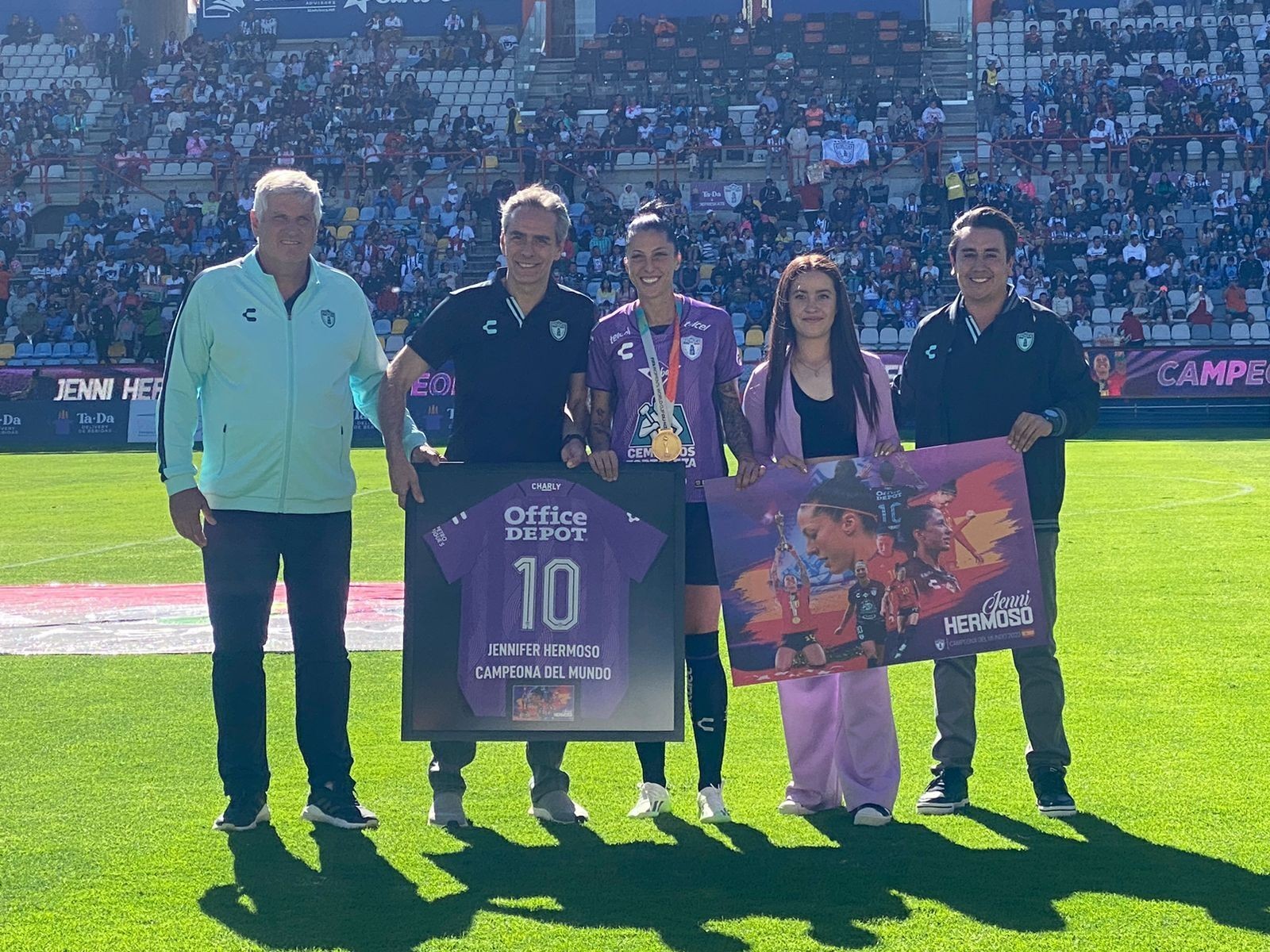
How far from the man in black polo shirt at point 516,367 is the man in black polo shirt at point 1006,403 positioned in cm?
130

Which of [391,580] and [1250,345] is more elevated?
[1250,345]

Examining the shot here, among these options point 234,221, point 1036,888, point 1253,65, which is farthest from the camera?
point 1253,65

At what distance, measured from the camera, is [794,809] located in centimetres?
555

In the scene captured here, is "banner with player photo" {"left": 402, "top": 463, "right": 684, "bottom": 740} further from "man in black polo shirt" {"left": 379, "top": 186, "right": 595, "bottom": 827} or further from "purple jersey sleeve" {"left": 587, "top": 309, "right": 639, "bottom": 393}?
"purple jersey sleeve" {"left": 587, "top": 309, "right": 639, "bottom": 393}

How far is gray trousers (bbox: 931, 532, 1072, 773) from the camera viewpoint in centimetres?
560

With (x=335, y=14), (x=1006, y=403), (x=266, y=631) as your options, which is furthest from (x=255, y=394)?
(x=335, y=14)

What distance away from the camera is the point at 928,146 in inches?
1478

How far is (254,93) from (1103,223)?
2378 cm

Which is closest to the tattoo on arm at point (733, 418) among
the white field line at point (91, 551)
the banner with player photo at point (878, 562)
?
the banner with player photo at point (878, 562)

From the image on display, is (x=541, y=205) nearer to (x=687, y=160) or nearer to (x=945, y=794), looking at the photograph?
(x=945, y=794)

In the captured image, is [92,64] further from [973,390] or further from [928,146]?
[973,390]

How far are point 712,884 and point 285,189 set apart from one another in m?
2.66

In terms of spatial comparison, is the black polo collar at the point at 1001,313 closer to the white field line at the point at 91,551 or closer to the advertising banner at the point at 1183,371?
the white field line at the point at 91,551

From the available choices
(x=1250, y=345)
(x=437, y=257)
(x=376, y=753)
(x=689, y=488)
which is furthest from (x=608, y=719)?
(x=437, y=257)
